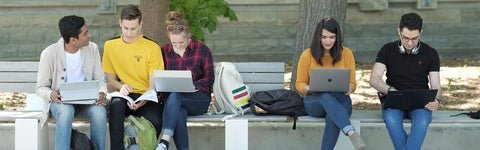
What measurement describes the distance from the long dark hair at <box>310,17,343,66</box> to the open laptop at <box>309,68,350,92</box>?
277 mm

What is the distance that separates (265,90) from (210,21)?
2183 mm

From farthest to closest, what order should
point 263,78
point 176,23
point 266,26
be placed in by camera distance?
1. point 266,26
2. point 263,78
3. point 176,23

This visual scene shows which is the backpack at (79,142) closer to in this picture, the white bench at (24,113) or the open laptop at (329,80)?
the white bench at (24,113)

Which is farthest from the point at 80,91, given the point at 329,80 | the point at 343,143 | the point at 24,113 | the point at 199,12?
the point at 199,12

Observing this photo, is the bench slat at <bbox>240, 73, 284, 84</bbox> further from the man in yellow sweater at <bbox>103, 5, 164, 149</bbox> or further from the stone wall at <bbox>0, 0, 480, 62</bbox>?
the stone wall at <bbox>0, 0, 480, 62</bbox>

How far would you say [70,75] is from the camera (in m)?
7.81

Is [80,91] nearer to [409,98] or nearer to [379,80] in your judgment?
[379,80]

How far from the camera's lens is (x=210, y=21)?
10.4 meters

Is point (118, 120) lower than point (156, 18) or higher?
lower

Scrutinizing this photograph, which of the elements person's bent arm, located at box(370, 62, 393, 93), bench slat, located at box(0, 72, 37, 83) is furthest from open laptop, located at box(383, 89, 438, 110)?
bench slat, located at box(0, 72, 37, 83)

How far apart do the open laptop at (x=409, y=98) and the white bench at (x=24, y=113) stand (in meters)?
2.86

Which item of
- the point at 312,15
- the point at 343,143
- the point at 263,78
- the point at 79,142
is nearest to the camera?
the point at 79,142

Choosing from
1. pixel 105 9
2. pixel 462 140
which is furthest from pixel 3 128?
pixel 105 9

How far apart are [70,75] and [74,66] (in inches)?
3.2
